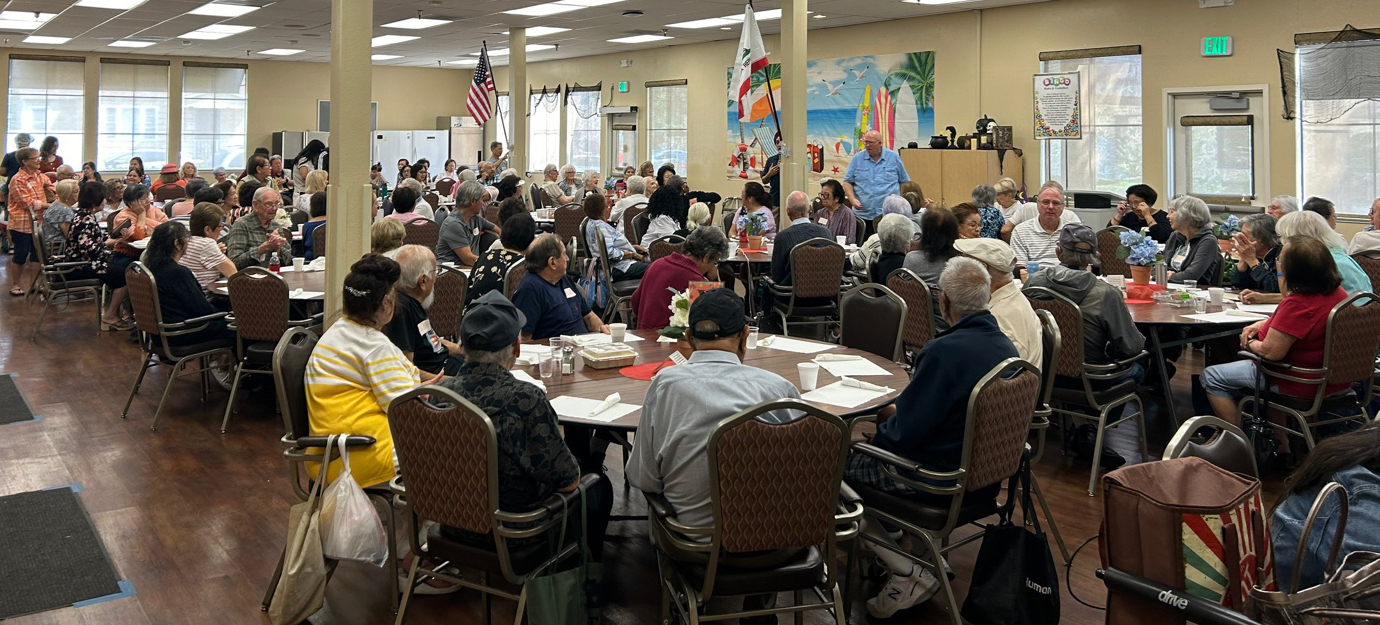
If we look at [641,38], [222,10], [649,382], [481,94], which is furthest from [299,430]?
[641,38]

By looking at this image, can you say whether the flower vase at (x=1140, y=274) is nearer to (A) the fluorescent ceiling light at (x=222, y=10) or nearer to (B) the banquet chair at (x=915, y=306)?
(B) the banquet chair at (x=915, y=306)

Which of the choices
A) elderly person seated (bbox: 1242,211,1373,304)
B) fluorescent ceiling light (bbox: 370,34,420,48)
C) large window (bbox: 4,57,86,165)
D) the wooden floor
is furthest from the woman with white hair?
large window (bbox: 4,57,86,165)

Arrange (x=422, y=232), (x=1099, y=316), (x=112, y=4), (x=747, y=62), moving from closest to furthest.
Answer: (x=1099, y=316) < (x=422, y=232) < (x=747, y=62) < (x=112, y=4)

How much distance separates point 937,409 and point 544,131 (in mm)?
18127

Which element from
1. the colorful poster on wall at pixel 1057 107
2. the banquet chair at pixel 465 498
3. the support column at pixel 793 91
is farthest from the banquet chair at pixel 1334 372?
the colorful poster on wall at pixel 1057 107

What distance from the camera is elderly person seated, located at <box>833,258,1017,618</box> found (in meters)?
3.15

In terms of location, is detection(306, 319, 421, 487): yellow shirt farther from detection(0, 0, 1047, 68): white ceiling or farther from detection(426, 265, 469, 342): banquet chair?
detection(0, 0, 1047, 68): white ceiling

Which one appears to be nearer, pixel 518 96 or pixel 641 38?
pixel 518 96

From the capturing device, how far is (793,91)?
9703 mm

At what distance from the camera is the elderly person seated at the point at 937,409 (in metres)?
3.15

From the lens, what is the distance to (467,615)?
3.54 m

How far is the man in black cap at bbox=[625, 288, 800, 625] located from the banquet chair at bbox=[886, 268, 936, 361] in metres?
2.53

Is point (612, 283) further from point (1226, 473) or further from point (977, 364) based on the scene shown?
point (1226, 473)

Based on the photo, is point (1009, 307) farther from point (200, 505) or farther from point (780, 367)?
point (200, 505)
